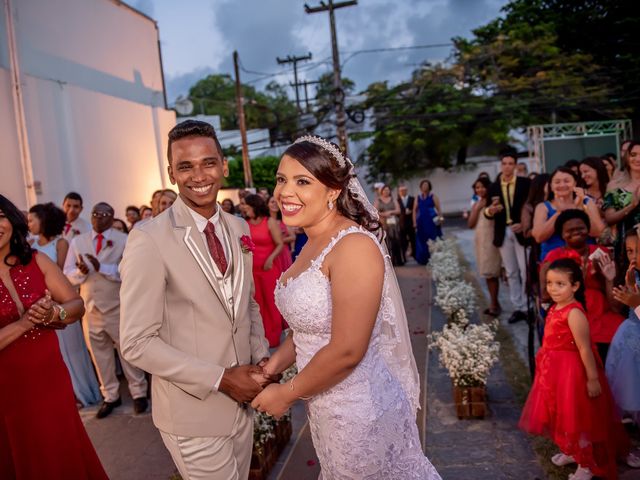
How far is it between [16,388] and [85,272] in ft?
8.23

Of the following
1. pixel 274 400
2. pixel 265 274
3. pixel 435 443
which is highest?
pixel 274 400

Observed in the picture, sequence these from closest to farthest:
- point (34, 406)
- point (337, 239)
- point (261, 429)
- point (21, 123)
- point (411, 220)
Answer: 1. point (337, 239)
2. point (34, 406)
3. point (261, 429)
4. point (21, 123)
5. point (411, 220)

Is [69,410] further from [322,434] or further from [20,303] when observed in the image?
[322,434]

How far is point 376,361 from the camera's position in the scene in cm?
258

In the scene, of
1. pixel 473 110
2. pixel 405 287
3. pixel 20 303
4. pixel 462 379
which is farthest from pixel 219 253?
pixel 473 110

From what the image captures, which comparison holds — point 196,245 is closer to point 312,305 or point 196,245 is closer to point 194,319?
point 194,319

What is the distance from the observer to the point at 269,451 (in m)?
4.33

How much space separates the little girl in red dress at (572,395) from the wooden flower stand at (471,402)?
834 millimetres

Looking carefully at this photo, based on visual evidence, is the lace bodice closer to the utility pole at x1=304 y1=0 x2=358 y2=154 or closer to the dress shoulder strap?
the dress shoulder strap

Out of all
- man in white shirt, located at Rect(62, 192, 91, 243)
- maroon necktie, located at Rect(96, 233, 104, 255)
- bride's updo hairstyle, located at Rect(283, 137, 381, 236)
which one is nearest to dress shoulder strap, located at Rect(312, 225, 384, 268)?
bride's updo hairstyle, located at Rect(283, 137, 381, 236)

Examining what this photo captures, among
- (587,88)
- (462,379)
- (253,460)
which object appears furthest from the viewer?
(587,88)

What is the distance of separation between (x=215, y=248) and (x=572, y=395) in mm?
2603

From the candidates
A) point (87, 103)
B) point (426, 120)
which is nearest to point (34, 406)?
point (87, 103)

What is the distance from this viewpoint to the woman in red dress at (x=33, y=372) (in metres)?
3.17
